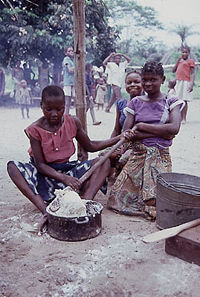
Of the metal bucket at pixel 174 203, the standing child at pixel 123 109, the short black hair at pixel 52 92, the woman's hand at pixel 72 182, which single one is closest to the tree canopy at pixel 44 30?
the standing child at pixel 123 109

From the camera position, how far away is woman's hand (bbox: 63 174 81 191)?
2.79m

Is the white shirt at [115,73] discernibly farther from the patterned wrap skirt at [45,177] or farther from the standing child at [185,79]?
the patterned wrap skirt at [45,177]

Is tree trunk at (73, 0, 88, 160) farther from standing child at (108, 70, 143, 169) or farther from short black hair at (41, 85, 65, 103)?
short black hair at (41, 85, 65, 103)

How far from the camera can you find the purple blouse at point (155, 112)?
9.62ft

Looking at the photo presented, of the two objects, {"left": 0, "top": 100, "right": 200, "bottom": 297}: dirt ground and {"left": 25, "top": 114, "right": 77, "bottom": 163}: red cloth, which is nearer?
{"left": 0, "top": 100, "right": 200, "bottom": 297}: dirt ground

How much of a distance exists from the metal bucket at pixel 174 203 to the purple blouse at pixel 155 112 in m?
0.32

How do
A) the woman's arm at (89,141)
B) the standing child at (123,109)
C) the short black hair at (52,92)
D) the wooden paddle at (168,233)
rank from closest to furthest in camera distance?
the wooden paddle at (168,233) < the short black hair at (52,92) < the woman's arm at (89,141) < the standing child at (123,109)

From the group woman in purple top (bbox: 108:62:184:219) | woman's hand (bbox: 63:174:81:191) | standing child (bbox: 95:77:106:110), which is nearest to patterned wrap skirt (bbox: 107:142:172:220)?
woman in purple top (bbox: 108:62:184:219)

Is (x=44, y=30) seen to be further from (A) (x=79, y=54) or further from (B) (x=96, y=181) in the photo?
(B) (x=96, y=181)

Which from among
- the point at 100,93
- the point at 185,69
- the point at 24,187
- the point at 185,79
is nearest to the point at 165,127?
the point at 24,187

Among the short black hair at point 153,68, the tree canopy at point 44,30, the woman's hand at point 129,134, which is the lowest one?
the woman's hand at point 129,134

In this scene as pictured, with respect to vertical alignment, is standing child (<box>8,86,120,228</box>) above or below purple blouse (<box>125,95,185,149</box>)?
below

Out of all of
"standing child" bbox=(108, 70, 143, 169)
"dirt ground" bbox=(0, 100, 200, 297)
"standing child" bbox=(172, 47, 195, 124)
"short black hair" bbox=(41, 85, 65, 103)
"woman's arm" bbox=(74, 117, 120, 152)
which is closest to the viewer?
"dirt ground" bbox=(0, 100, 200, 297)

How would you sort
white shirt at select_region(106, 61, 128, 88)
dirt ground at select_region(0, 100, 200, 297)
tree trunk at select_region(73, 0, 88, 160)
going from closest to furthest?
dirt ground at select_region(0, 100, 200, 297), tree trunk at select_region(73, 0, 88, 160), white shirt at select_region(106, 61, 128, 88)
